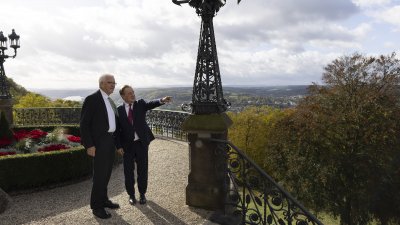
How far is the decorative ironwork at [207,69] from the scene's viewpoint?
215 inches

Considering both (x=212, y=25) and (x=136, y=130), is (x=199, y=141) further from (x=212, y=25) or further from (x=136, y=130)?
(x=212, y=25)

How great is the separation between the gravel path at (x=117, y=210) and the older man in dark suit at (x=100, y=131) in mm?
538

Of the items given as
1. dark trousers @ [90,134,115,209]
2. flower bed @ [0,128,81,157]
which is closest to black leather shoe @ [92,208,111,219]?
dark trousers @ [90,134,115,209]

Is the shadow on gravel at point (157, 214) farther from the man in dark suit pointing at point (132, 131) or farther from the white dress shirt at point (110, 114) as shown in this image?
the white dress shirt at point (110, 114)

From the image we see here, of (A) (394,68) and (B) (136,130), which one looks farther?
(A) (394,68)

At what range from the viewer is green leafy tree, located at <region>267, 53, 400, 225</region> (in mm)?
21797

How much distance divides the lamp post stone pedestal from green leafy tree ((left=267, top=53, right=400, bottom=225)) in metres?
18.1

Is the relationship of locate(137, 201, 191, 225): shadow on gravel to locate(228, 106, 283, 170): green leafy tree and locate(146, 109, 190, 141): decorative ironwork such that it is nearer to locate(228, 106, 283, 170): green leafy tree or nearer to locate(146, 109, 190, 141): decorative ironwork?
locate(146, 109, 190, 141): decorative ironwork

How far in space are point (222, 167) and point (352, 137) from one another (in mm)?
19868

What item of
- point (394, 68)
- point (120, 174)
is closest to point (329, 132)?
point (394, 68)

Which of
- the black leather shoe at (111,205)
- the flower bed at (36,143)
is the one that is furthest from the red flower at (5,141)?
the black leather shoe at (111,205)

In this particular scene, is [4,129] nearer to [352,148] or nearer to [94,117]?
[94,117]

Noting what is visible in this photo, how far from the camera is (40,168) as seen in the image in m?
7.29

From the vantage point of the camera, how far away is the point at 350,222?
71.6ft
